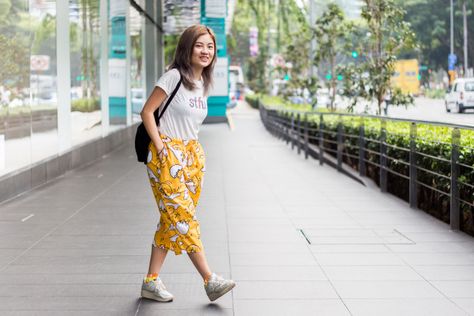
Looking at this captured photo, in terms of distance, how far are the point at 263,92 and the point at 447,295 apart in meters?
54.9

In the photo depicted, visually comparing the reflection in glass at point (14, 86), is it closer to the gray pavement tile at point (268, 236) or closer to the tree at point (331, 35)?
the gray pavement tile at point (268, 236)

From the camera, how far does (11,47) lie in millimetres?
10625

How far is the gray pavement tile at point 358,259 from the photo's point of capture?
20.9 ft

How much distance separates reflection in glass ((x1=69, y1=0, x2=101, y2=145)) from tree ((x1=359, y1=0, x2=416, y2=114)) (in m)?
5.56

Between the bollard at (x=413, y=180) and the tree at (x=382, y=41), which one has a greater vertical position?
the tree at (x=382, y=41)

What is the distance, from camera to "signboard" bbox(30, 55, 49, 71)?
11938 millimetres

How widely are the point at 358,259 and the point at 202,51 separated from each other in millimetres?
2307

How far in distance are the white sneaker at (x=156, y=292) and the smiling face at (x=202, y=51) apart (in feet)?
4.30

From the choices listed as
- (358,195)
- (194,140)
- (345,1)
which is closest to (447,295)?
(194,140)

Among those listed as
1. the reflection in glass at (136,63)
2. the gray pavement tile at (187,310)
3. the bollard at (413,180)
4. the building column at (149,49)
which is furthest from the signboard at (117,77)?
the gray pavement tile at (187,310)

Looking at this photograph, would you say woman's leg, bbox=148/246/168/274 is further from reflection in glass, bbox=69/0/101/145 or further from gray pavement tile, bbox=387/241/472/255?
reflection in glass, bbox=69/0/101/145

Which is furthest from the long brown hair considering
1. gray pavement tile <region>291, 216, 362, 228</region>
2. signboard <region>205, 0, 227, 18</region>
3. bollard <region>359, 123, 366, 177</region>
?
signboard <region>205, 0, 227, 18</region>

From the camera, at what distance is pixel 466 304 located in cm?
513

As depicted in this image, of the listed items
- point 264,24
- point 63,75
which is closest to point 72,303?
point 63,75
